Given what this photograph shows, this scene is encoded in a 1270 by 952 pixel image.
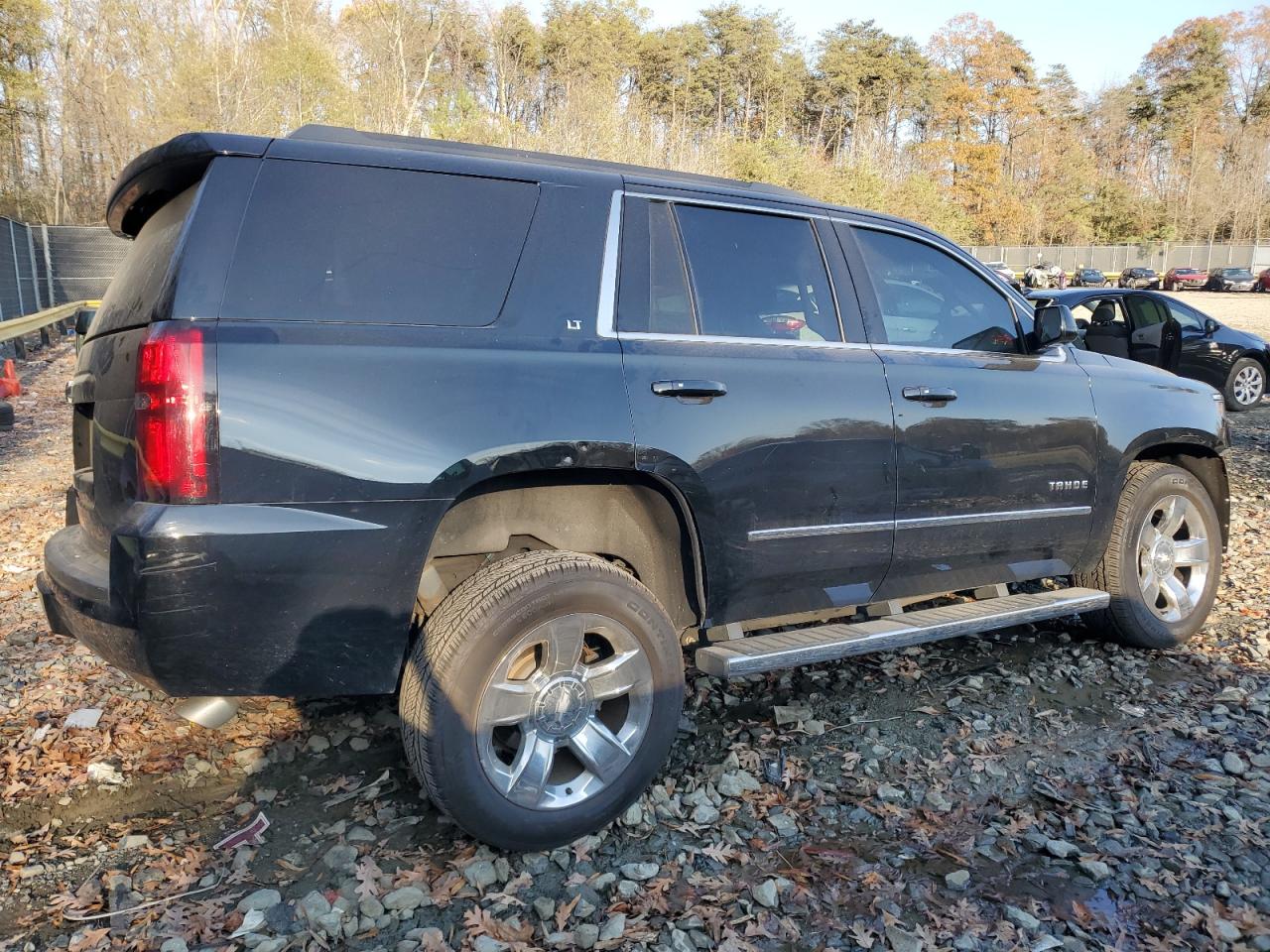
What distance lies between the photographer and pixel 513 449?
2707 mm

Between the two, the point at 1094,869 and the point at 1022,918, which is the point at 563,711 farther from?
the point at 1094,869

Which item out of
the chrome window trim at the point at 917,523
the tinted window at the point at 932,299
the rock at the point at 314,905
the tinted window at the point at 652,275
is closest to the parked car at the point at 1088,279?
the tinted window at the point at 932,299

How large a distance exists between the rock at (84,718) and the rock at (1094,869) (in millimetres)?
3541

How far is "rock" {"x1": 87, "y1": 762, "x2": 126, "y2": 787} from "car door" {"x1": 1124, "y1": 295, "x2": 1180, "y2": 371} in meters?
11.6

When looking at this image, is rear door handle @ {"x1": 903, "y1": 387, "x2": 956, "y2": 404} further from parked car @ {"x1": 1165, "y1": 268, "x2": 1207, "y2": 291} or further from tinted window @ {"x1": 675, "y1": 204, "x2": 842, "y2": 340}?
parked car @ {"x1": 1165, "y1": 268, "x2": 1207, "y2": 291}

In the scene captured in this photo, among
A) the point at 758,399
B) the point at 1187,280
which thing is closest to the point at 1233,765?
the point at 758,399

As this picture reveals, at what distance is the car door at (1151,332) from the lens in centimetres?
1152

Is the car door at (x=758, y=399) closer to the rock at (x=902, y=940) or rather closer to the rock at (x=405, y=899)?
the rock at (x=902, y=940)

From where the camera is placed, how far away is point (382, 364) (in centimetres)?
257

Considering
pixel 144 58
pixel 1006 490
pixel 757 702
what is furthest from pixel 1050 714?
pixel 144 58

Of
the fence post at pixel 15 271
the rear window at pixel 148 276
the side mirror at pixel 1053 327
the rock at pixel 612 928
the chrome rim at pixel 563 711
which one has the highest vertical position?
the fence post at pixel 15 271

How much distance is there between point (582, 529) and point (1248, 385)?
1282 centimetres

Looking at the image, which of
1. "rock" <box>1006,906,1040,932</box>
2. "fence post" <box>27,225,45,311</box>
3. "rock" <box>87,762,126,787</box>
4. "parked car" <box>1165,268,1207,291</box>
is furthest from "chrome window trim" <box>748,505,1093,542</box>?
"parked car" <box>1165,268,1207,291</box>

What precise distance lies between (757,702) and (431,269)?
2.32 metres
